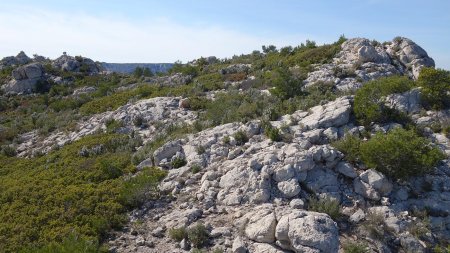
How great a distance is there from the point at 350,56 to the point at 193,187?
55.6 ft

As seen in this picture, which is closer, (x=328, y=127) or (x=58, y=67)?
(x=328, y=127)

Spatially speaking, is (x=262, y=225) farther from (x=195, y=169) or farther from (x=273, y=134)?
(x=273, y=134)

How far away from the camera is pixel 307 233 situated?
9.08m

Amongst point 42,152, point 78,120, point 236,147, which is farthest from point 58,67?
point 236,147

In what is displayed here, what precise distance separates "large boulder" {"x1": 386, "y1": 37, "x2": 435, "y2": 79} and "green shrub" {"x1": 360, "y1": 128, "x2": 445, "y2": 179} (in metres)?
12.9

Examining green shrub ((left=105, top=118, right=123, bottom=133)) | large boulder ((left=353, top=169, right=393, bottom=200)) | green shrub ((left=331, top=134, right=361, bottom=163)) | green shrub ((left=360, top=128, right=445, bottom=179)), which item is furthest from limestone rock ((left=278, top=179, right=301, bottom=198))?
green shrub ((left=105, top=118, right=123, bottom=133))

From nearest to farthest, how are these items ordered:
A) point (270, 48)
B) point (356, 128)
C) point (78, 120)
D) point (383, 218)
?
point (383, 218), point (356, 128), point (78, 120), point (270, 48)

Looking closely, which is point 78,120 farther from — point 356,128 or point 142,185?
point 356,128

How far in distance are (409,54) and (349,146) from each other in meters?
15.4

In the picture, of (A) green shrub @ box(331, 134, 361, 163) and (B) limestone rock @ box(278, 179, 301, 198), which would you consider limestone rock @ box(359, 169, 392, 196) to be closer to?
(A) green shrub @ box(331, 134, 361, 163)

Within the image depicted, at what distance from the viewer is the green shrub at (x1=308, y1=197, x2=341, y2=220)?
1026cm

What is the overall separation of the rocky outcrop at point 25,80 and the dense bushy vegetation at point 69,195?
23.3m

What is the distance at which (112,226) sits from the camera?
1115 centimetres

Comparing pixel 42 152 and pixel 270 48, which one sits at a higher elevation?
pixel 270 48
